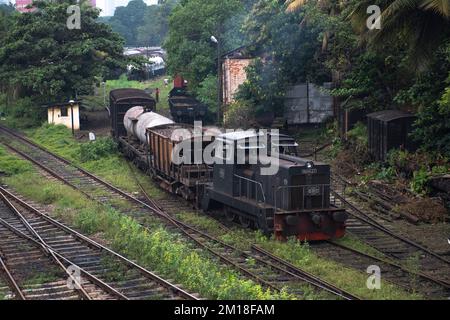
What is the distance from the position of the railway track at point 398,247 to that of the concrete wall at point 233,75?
17352 millimetres

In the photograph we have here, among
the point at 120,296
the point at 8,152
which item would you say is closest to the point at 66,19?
the point at 8,152

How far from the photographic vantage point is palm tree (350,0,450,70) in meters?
16.2

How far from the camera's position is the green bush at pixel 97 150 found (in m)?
32.6

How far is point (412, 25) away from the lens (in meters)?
17.0

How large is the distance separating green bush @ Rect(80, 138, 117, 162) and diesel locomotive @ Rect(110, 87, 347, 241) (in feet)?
Answer: 28.9

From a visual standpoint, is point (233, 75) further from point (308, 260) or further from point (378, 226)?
point (308, 260)

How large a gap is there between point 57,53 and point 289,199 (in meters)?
29.6

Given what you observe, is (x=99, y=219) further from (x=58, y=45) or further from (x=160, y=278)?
(x=58, y=45)

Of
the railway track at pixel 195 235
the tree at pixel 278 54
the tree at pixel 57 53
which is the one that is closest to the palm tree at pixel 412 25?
the railway track at pixel 195 235

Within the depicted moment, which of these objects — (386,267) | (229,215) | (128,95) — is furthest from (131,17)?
(386,267)

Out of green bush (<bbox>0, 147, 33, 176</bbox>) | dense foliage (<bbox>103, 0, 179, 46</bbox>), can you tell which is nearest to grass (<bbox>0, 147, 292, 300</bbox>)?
green bush (<bbox>0, 147, 33, 176</bbox>)

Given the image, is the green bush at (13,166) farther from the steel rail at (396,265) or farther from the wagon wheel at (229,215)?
the steel rail at (396,265)

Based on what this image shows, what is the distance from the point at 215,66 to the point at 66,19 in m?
10.1
